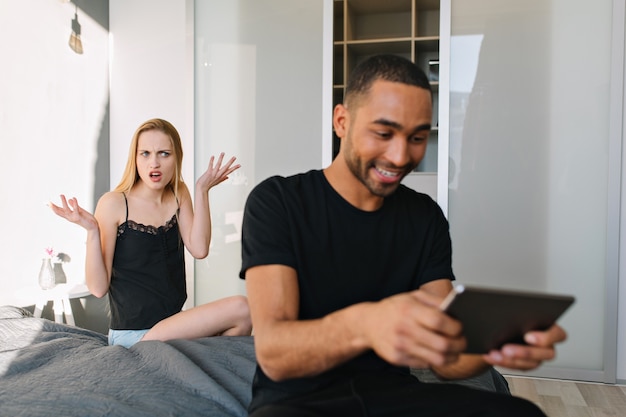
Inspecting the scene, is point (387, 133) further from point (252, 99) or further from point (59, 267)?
point (59, 267)

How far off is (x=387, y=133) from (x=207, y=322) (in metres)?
1.19

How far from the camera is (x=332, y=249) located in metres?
1.31

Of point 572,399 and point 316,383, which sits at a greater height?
point 316,383

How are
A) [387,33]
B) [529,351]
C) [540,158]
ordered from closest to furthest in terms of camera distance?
[529,351]
[540,158]
[387,33]

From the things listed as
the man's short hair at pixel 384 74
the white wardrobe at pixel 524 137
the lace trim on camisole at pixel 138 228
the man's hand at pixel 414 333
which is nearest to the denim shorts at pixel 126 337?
the lace trim on camisole at pixel 138 228

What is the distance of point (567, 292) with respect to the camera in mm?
3197

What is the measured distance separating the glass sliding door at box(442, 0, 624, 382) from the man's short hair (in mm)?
2101

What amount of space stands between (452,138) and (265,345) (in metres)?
2.44

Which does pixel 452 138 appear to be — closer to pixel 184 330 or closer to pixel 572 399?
pixel 572 399

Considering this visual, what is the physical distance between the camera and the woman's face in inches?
95.5

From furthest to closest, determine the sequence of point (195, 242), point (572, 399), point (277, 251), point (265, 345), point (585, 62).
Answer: point (585, 62), point (572, 399), point (195, 242), point (277, 251), point (265, 345)

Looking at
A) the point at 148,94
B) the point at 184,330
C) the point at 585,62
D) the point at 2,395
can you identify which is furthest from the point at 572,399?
the point at 148,94

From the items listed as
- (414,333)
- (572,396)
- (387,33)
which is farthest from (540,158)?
(414,333)

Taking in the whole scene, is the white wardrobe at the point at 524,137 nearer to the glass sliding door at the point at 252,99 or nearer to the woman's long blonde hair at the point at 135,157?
the glass sliding door at the point at 252,99
